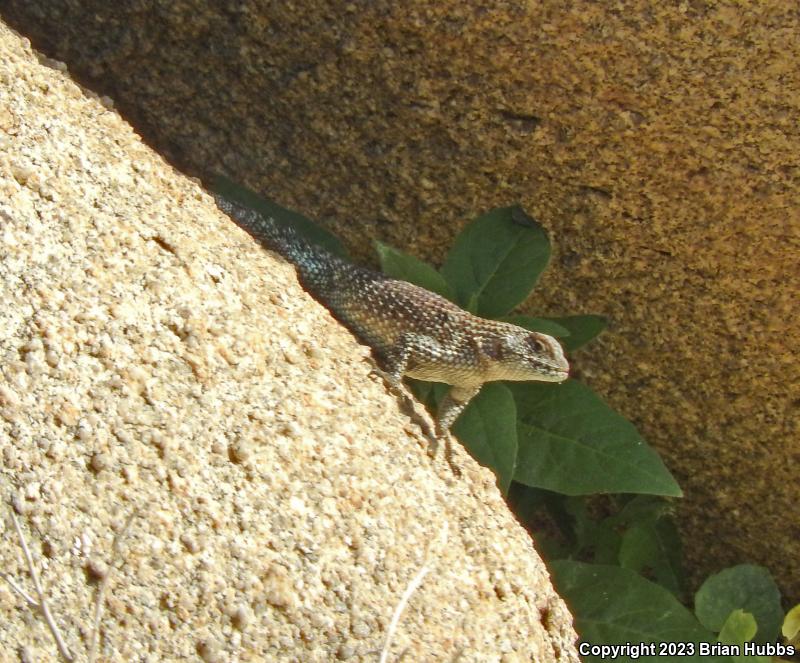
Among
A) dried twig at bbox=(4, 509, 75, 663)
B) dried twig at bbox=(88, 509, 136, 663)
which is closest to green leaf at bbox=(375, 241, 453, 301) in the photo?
dried twig at bbox=(88, 509, 136, 663)

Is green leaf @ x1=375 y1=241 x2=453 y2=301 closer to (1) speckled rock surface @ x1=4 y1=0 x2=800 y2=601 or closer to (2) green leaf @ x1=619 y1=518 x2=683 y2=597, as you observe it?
(1) speckled rock surface @ x1=4 y1=0 x2=800 y2=601

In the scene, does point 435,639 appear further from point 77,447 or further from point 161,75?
point 161,75

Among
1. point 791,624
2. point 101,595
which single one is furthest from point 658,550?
point 101,595

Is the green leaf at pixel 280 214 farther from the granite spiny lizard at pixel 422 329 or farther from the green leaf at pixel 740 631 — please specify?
the green leaf at pixel 740 631

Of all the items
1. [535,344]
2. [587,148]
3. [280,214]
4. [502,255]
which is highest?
[587,148]

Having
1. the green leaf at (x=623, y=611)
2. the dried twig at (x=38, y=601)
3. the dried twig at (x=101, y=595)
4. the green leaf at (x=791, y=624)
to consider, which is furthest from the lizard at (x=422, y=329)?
the dried twig at (x=38, y=601)

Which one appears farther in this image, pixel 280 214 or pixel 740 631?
pixel 280 214

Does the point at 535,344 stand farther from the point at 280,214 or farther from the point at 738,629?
the point at 738,629
